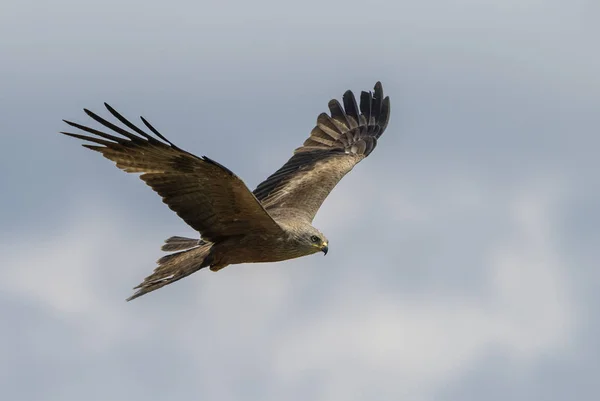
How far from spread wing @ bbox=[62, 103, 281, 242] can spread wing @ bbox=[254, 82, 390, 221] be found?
7.45ft

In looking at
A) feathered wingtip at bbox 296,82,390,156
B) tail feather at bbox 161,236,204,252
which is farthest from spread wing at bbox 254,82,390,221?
tail feather at bbox 161,236,204,252

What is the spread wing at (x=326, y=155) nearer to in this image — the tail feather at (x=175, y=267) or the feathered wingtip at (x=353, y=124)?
the feathered wingtip at (x=353, y=124)

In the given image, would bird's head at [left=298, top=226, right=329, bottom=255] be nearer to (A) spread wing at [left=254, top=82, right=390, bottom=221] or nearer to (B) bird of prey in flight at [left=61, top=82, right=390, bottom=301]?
(B) bird of prey in flight at [left=61, top=82, right=390, bottom=301]

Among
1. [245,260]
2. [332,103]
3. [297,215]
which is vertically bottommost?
[245,260]

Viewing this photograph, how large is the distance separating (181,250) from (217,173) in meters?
2.79

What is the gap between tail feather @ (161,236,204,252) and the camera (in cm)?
1675

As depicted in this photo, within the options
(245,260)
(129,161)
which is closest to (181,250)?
(245,260)

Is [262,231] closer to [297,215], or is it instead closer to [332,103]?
[297,215]

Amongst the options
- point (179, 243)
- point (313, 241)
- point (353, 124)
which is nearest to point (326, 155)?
point (353, 124)

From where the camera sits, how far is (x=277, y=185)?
1894cm

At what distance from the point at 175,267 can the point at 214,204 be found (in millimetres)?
1384

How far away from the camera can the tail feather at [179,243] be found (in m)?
16.8

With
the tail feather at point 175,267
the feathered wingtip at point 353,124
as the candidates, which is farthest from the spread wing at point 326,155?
the tail feather at point 175,267

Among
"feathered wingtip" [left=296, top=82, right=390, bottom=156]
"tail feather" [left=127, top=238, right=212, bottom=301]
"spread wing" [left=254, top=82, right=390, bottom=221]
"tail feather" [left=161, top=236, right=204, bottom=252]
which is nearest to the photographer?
"tail feather" [left=127, top=238, right=212, bottom=301]
